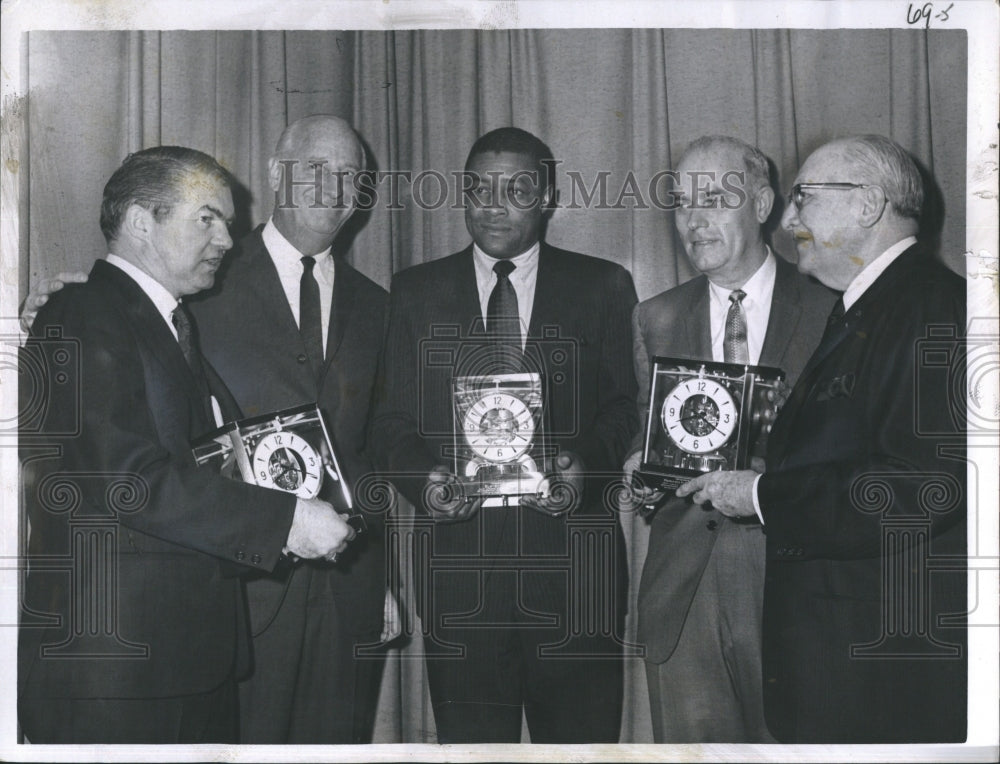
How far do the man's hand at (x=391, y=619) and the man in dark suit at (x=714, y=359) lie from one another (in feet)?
2.67

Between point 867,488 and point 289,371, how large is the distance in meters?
1.95

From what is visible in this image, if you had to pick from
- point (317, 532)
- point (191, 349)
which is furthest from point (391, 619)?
point (191, 349)

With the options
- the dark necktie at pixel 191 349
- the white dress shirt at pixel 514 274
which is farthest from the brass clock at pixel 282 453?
the white dress shirt at pixel 514 274

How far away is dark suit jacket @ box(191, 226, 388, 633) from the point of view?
360 centimetres

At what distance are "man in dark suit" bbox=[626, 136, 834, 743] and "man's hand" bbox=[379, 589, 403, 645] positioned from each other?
813mm

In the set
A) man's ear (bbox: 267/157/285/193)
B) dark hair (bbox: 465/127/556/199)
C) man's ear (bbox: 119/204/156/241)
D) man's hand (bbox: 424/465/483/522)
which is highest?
dark hair (bbox: 465/127/556/199)

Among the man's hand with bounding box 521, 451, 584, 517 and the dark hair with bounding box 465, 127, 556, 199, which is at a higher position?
the dark hair with bounding box 465, 127, 556, 199

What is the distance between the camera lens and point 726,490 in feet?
11.7

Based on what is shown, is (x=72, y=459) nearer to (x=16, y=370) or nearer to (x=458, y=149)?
(x=16, y=370)

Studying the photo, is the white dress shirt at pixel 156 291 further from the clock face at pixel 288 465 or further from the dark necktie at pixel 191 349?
the clock face at pixel 288 465

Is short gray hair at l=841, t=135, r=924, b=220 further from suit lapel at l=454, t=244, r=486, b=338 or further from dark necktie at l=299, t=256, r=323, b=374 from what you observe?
dark necktie at l=299, t=256, r=323, b=374

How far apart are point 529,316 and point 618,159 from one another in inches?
24.0

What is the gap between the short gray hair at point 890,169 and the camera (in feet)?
12.0

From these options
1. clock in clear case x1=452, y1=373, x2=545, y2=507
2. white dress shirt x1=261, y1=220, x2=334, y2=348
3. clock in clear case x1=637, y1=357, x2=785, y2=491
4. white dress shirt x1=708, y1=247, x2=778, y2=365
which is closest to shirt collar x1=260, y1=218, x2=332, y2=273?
white dress shirt x1=261, y1=220, x2=334, y2=348
